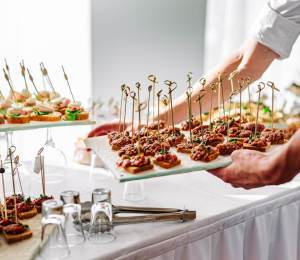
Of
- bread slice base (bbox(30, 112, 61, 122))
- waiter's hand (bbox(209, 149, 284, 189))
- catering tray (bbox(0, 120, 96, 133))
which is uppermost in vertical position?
bread slice base (bbox(30, 112, 61, 122))

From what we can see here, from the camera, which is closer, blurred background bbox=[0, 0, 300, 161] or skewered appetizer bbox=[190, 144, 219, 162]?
skewered appetizer bbox=[190, 144, 219, 162]

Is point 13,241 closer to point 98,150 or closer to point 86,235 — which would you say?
point 86,235

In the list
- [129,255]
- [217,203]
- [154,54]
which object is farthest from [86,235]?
[154,54]

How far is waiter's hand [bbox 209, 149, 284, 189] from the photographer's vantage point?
1.86 m

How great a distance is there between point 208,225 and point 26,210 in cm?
66

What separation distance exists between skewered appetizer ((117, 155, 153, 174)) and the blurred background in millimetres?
1834

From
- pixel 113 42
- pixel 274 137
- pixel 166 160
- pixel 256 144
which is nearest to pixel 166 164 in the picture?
pixel 166 160

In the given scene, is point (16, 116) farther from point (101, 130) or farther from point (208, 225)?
point (208, 225)

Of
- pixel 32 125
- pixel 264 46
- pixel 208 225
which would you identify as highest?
pixel 264 46

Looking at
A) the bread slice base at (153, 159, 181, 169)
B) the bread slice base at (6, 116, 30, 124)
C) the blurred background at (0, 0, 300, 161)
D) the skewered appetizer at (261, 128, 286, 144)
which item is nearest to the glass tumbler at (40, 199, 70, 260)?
the bread slice base at (153, 159, 181, 169)

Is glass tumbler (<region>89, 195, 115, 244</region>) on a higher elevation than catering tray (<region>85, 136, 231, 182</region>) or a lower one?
lower

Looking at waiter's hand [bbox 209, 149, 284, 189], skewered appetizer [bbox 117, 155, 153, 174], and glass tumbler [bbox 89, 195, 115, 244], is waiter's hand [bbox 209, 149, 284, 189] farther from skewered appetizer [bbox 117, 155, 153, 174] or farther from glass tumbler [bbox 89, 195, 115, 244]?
glass tumbler [bbox 89, 195, 115, 244]

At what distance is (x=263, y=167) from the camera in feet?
6.19

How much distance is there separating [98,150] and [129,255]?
53cm
